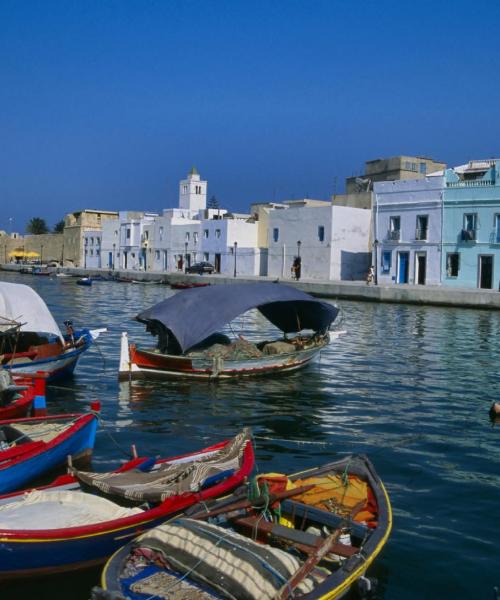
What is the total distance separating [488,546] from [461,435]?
5.01 meters

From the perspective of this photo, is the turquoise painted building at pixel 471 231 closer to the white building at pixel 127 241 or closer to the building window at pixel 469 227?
the building window at pixel 469 227

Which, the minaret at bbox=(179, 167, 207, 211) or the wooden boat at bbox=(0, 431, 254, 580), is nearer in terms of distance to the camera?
the wooden boat at bbox=(0, 431, 254, 580)

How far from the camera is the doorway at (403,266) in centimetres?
5038

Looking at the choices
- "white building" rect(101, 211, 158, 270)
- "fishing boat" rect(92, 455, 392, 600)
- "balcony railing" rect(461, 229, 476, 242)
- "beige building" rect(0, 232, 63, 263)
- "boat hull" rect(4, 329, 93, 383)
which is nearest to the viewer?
"fishing boat" rect(92, 455, 392, 600)

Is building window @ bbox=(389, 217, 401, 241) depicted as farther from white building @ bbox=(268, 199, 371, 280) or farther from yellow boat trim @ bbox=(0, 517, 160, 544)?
yellow boat trim @ bbox=(0, 517, 160, 544)

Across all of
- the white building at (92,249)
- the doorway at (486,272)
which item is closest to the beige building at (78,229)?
the white building at (92,249)

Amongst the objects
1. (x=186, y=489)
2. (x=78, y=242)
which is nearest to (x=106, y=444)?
(x=186, y=489)

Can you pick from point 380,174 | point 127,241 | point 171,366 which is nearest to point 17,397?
point 171,366

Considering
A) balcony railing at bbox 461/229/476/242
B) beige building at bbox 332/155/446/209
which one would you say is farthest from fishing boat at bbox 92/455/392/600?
beige building at bbox 332/155/446/209

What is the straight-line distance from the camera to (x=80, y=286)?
60750mm

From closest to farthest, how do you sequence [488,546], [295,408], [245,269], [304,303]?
1. [488,546]
2. [295,408]
3. [304,303]
4. [245,269]

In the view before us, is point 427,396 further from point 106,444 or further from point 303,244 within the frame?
point 303,244

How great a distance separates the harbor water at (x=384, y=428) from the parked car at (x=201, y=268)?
135 feet

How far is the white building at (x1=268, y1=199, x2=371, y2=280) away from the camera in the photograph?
5569cm
